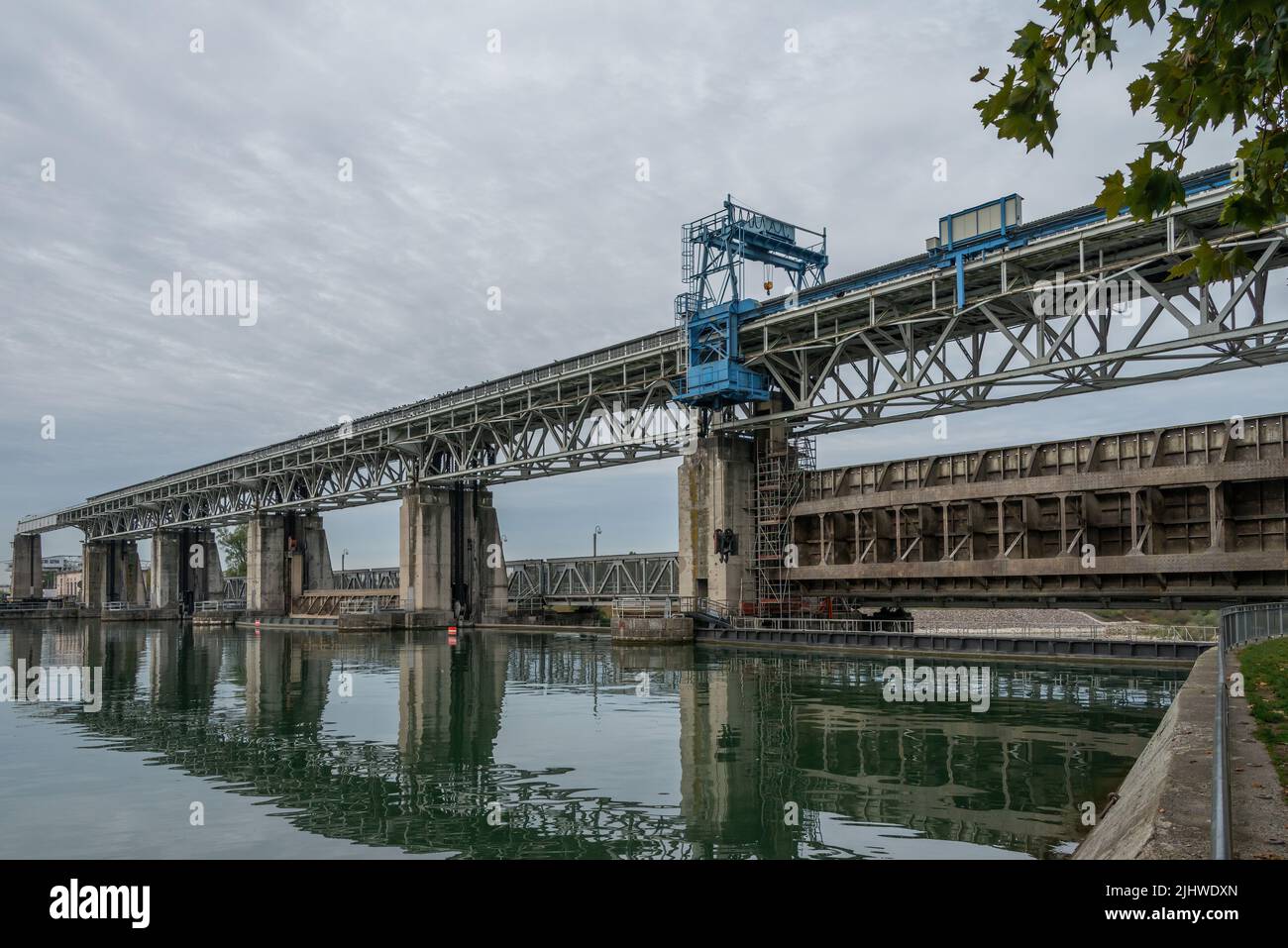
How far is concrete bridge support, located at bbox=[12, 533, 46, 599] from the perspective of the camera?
151 m

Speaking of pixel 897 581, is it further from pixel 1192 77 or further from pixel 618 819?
pixel 1192 77

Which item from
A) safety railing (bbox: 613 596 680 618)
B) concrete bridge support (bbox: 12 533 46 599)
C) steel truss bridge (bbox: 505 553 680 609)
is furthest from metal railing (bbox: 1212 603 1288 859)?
concrete bridge support (bbox: 12 533 46 599)

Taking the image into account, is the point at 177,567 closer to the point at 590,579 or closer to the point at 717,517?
the point at 590,579

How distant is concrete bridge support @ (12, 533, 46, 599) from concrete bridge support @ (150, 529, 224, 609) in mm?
45402

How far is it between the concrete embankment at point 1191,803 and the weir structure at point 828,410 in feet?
50.8

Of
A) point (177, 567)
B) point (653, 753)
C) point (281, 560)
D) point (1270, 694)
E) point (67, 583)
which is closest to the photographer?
point (1270, 694)

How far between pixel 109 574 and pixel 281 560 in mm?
55979

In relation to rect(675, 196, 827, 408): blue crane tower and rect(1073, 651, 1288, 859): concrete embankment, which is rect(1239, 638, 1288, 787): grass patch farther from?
rect(675, 196, 827, 408): blue crane tower

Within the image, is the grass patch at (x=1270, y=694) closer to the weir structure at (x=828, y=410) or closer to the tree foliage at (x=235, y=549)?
the weir structure at (x=828, y=410)

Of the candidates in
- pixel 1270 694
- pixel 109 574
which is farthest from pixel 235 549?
pixel 1270 694

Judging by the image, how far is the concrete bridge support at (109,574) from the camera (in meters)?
135

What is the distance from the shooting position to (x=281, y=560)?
327 ft

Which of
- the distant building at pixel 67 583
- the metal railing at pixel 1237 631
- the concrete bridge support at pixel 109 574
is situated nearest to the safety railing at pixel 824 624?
the metal railing at pixel 1237 631
